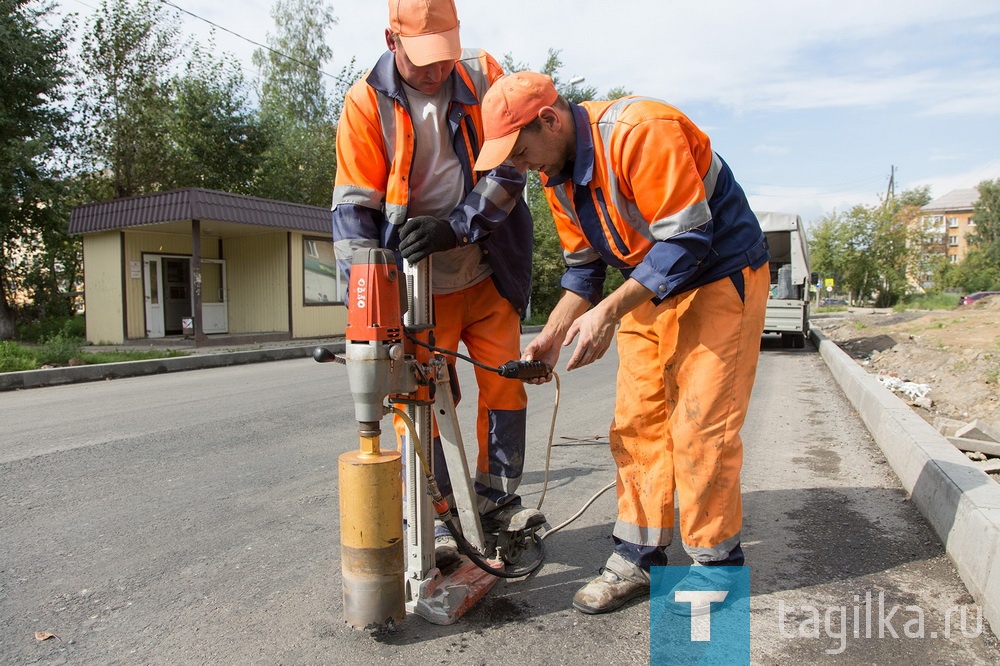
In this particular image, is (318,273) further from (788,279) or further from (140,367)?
(788,279)

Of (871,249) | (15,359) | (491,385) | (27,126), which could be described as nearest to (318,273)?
(27,126)

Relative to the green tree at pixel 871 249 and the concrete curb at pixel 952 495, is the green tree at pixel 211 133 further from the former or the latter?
the green tree at pixel 871 249

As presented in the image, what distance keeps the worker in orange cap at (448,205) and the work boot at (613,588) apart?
0.37m

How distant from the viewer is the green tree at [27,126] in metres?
15.1

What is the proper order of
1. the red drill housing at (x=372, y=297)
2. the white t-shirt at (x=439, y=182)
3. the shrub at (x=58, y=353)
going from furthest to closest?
the shrub at (x=58, y=353)
the white t-shirt at (x=439, y=182)
the red drill housing at (x=372, y=297)

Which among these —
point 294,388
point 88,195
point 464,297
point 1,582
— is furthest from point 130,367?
point 88,195

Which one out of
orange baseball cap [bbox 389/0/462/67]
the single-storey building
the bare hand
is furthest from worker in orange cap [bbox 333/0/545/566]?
the single-storey building

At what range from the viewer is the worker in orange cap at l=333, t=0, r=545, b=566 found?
239cm

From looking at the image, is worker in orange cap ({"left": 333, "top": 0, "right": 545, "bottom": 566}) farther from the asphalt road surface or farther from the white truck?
the white truck

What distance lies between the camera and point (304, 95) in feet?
102

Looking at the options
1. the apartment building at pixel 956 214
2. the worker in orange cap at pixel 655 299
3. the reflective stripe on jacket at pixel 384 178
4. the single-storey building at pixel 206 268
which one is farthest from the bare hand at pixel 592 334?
the apartment building at pixel 956 214

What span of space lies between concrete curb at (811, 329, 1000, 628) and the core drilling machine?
1575 mm

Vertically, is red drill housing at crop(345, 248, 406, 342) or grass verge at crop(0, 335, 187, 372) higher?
red drill housing at crop(345, 248, 406, 342)

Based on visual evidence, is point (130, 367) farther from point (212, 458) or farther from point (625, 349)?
point (625, 349)
